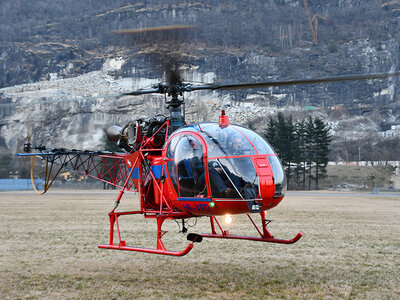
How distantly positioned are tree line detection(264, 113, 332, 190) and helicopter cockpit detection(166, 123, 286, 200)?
53.6 meters

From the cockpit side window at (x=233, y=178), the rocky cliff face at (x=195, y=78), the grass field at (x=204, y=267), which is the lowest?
the grass field at (x=204, y=267)

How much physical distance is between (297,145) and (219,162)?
2209 inches

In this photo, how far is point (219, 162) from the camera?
824 cm

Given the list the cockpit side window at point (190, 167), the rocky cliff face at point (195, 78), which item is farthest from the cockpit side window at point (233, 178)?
the rocky cliff face at point (195, 78)

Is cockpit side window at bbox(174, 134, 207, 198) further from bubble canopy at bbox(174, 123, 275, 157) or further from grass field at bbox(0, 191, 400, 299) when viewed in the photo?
grass field at bbox(0, 191, 400, 299)

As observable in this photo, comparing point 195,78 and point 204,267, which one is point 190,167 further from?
point 195,78

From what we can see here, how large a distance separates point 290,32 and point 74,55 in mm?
89110

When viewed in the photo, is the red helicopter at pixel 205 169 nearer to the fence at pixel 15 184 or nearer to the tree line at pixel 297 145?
the tree line at pixel 297 145

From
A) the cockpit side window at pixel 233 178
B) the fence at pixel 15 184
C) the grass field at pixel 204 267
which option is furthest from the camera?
the fence at pixel 15 184

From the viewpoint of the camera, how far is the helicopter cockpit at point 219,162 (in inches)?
320

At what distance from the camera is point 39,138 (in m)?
106

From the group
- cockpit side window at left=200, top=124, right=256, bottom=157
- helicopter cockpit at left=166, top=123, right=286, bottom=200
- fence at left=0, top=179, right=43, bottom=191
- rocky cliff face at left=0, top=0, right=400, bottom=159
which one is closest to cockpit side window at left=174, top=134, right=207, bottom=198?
helicopter cockpit at left=166, top=123, right=286, bottom=200

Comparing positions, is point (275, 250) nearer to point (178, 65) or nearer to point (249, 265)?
point (249, 265)

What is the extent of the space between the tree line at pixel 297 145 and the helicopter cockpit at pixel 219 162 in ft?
176
